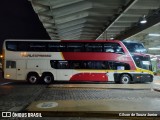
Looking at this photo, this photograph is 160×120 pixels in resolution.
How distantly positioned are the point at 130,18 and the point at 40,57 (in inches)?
274

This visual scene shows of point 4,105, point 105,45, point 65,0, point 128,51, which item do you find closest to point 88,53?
point 105,45

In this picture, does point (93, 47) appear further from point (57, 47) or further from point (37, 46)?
point (37, 46)

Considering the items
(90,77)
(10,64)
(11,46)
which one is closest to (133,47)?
(90,77)

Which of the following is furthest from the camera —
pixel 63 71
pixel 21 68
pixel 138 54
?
pixel 138 54

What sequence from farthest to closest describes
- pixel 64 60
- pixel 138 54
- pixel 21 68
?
pixel 138 54 → pixel 64 60 → pixel 21 68

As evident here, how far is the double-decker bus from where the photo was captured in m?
18.0

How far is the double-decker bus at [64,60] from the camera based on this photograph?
59.0 ft

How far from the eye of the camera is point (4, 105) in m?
8.73

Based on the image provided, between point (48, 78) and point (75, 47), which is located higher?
point (75, 47)

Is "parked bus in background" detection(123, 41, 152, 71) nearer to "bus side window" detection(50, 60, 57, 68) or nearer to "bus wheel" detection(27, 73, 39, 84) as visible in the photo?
"bus side window" detection(50, 60, 57, 68)

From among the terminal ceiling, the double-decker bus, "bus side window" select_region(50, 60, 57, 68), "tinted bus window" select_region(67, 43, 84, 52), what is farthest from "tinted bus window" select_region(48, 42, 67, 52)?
the terminal ceiling

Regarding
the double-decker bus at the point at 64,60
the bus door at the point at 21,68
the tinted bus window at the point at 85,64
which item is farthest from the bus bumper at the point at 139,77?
the bus door at the point at 21,68

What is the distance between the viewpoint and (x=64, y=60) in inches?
717

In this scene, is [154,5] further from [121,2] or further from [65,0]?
[65,0]
